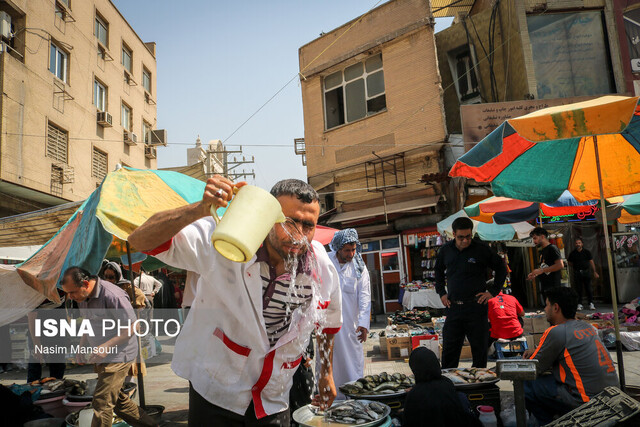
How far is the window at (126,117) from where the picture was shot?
71.5 ft

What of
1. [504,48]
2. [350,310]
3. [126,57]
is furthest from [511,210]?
[126,57]

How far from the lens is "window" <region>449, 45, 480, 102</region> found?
16.4 m

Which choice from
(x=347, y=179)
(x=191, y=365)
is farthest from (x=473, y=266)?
(x=347, y=179)

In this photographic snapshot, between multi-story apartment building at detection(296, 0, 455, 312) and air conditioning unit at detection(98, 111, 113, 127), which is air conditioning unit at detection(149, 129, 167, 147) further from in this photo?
multi-story apartment building at detection(296, 0, 455, 312)

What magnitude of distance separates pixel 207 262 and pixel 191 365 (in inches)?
20.4

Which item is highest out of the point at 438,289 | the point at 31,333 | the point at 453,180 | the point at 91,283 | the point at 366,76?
the point at 366,76

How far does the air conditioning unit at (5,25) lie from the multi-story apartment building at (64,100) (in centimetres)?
4

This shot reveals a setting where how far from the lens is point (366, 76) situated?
1723cm

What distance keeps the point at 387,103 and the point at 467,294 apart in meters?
12.5

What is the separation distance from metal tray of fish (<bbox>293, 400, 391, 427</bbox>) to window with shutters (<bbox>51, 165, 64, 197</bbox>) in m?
Answer: 15.7

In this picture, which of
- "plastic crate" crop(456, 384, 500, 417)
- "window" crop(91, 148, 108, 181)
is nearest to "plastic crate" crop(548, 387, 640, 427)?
"plastic crate" crop(456, 384, 500, 417)

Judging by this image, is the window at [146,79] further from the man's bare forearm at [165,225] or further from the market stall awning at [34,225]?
the man's bare forearm at [165,225]

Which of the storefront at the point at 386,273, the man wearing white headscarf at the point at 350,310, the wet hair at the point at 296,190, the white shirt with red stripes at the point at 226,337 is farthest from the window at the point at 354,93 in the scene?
the white shirt with red stripes at the point at 226,337

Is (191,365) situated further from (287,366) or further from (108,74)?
(108,74)
